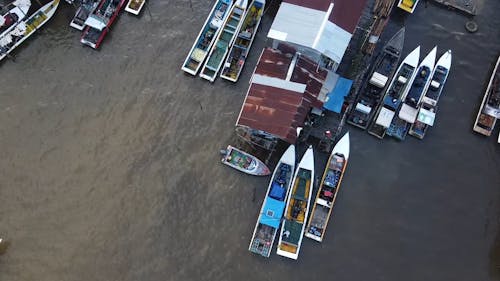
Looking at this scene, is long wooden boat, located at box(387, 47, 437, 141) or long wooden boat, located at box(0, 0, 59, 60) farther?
long wooden boat, located at box(0, 0, 59, 60)

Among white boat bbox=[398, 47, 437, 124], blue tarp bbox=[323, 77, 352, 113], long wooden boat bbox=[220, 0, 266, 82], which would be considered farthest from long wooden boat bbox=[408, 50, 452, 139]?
long wooden boat bbox=[220, 0, 266, 82]

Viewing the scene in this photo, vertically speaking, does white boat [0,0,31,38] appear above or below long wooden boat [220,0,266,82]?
below

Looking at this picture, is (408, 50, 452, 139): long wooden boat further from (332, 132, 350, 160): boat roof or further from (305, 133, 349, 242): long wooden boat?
(305, 133, 349, 242): long wooden boat

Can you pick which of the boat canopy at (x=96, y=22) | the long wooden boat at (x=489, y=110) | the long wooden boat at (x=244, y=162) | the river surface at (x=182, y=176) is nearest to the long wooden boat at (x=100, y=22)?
the boat canopy at (x=96, y=22)

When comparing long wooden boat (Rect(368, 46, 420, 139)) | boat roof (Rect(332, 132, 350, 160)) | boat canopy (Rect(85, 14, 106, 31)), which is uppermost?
long wooden boat (Rect(368, 46, 420, 139))

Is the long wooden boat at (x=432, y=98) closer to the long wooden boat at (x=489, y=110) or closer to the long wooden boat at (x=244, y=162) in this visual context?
the long wooden boat at (x=489, y=110)

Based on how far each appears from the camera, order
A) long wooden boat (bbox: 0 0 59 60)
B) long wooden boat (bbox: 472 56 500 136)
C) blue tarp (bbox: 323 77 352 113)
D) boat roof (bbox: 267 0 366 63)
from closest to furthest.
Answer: boat roof (bbox: 267 0 366 63)
blue tarp (bbox: 323 77 352 113)
long wooden boat (bbox: 472 56 500 136)
long wooden boat (bbox: 0 0 59 60)

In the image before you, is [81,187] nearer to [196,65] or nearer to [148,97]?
[148,97]

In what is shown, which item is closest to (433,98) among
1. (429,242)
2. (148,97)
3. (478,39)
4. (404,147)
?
(404,147)
